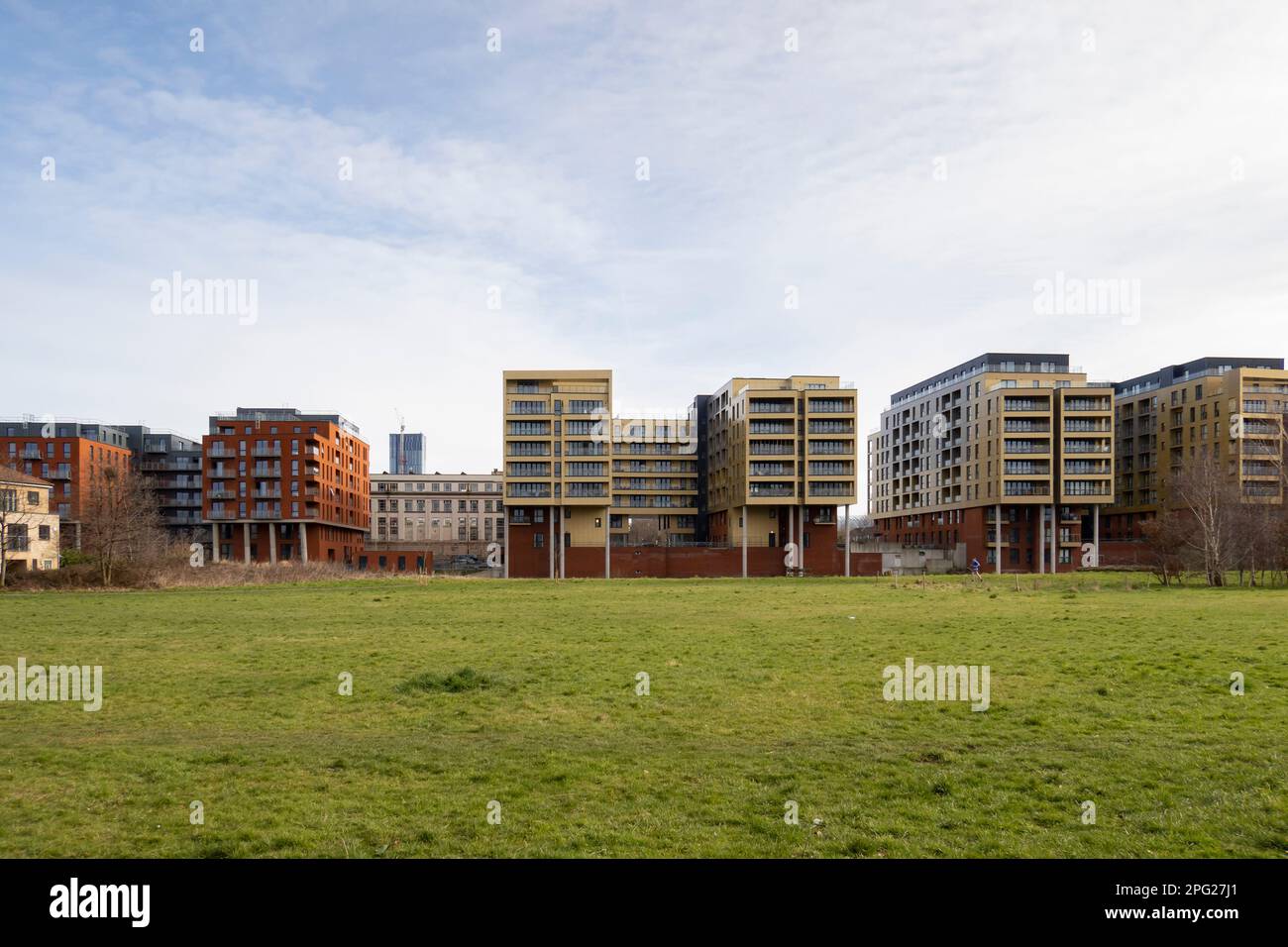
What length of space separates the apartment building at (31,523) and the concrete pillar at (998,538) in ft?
331

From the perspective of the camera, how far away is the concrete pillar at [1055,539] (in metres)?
104

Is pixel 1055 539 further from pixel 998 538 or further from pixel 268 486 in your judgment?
pixel 268 486

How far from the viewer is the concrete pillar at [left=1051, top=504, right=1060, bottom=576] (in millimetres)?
103625

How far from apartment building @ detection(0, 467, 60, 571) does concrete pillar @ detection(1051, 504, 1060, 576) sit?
107m

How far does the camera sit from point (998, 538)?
104m

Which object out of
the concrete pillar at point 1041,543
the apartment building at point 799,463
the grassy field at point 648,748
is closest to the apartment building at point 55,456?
the apartment building at point 799,463

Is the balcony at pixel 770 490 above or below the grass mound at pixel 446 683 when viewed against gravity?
above

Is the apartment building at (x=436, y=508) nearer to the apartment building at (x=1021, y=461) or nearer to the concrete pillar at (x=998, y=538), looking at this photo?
the apartment building at (x=1021, y=461)

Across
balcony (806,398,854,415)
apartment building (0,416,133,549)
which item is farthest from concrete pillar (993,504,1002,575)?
apartment building (0,416,133,549)

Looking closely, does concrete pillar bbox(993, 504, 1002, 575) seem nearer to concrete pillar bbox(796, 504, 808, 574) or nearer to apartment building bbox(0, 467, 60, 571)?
concrete pillar bbox(796, 504, 808, 574)

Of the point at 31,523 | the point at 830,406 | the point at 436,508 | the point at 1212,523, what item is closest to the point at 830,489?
the point at 830,406

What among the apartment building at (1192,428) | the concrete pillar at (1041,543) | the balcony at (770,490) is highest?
the apartment building at (1192,428)

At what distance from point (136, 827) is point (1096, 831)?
10.5 m
